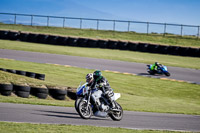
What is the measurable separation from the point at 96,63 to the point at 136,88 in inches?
282

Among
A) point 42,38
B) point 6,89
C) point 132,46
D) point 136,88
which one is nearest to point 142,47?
point 132,46

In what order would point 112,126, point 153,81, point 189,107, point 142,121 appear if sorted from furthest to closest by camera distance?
point 153,81 → point 189,107 → point 142,121 → point 112,126

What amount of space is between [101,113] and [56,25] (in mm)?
36197

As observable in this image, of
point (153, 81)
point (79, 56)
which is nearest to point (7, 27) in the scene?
point (79, 56)

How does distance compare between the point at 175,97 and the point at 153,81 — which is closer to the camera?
the point at 175,97

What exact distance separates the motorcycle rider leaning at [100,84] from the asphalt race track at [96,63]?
463 inches

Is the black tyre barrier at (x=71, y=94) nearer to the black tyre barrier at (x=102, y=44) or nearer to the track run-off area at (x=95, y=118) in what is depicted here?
the track run-off area at (x=95, y=118)

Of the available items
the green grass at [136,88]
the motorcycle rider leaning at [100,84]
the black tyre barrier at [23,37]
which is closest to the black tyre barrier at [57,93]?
the green grass at [136,88]

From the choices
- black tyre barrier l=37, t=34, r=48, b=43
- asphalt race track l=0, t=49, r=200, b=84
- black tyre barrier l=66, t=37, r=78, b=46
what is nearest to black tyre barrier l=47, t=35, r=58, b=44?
black tyre barrier l=37, t=34, r=48, b=43

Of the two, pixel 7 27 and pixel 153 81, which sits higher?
pixel 7 27

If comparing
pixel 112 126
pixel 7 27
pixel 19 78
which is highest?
pixel 7 27

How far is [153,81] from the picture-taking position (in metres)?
20.6

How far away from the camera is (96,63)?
25.1m

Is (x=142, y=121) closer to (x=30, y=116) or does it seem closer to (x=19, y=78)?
(x=30, y=116)
